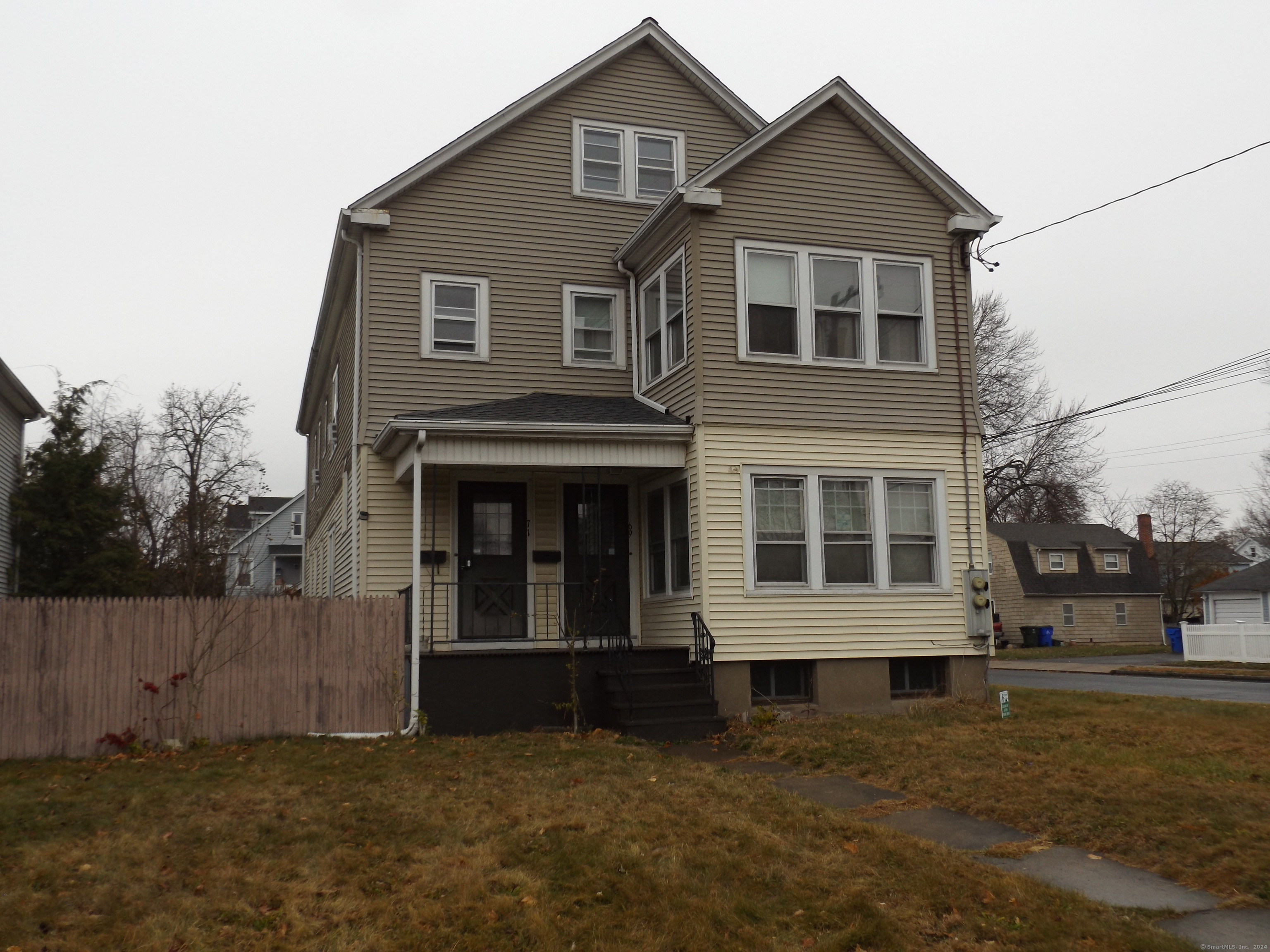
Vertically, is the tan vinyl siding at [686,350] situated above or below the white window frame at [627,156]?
below

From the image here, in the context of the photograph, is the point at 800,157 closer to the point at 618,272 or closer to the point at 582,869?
the point at 618,272

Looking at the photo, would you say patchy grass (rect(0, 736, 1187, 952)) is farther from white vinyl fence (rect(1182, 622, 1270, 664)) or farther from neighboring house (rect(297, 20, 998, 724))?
white vinyl fence (rect(1182, 622, 1270, 664))

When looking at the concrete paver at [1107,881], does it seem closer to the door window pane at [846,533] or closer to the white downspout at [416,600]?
the door window pane at [846,533]

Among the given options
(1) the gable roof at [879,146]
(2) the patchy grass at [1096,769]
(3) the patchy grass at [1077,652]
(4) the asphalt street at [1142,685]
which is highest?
(1) the gable roof at [879,146]

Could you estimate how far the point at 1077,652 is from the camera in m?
36.0

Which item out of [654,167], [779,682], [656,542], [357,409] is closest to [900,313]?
[656,542]

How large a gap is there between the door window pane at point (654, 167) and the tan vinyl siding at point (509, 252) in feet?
0.95

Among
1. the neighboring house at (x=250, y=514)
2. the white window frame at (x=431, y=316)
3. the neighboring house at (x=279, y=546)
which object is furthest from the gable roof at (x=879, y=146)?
the neighboring house at (x=279, y=546)

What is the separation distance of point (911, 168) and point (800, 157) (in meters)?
1.58

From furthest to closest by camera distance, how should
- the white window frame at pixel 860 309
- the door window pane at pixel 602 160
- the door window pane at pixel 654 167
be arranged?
the door window pane at pixel 654 167
the door window pane at pixel 602 160
the white window frame at pixel 860 309

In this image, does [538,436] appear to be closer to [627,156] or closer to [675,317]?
[675,317]

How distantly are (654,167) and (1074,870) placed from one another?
12.0 meters

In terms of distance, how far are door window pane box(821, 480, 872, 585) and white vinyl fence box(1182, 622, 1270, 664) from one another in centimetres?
1814

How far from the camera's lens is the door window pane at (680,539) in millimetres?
12930
